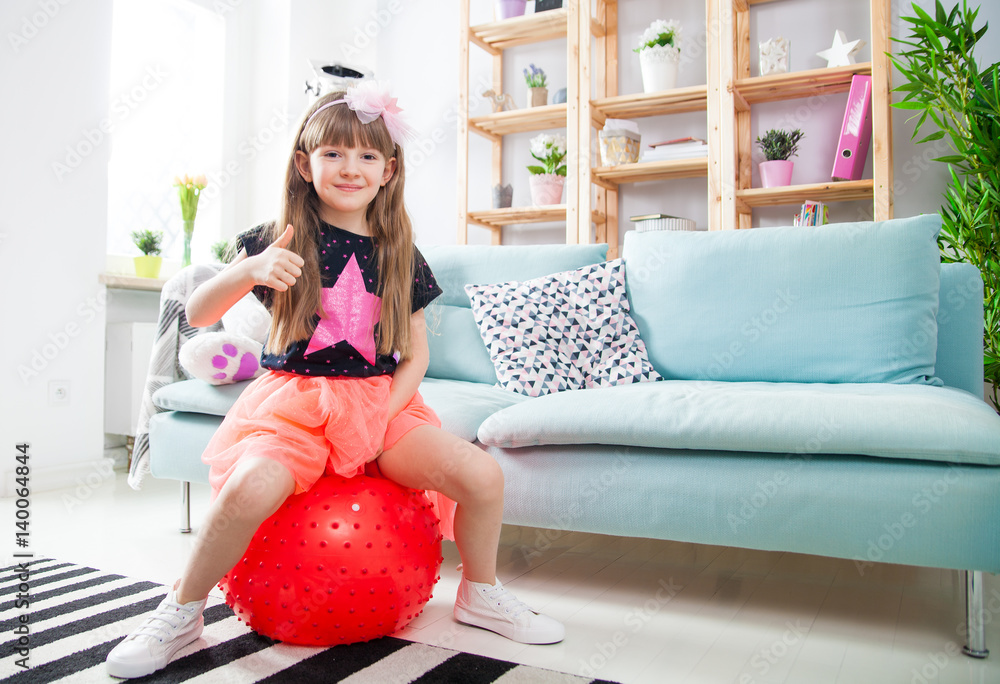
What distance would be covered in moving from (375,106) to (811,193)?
202 centimetres

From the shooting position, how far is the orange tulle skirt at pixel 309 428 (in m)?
1.11

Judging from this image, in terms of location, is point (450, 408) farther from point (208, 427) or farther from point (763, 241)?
point (763, 241)

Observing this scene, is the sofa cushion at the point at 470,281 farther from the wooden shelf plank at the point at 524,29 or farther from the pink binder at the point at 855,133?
the wooden shelf plank at the point at 524,29

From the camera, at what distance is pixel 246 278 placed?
1.13 meters

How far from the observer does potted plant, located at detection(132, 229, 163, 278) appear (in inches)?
114

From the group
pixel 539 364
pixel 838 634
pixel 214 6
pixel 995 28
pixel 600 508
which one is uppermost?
pixel 214 6

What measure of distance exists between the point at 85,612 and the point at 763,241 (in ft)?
5.39

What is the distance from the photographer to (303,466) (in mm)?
1097

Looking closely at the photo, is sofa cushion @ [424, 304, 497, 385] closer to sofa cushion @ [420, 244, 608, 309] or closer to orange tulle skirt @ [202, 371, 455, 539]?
sofa cushion @ [420, 244, 608, 309]

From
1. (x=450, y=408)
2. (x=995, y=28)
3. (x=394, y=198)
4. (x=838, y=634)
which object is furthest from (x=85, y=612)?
(x=995, y=28)

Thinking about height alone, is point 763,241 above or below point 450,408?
above

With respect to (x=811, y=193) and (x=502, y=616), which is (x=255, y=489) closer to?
(x=502, y=616)

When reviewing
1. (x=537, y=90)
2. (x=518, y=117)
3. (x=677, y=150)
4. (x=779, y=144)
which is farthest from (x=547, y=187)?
(x=779, y=144)

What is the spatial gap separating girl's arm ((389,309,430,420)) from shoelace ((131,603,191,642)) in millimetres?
425
